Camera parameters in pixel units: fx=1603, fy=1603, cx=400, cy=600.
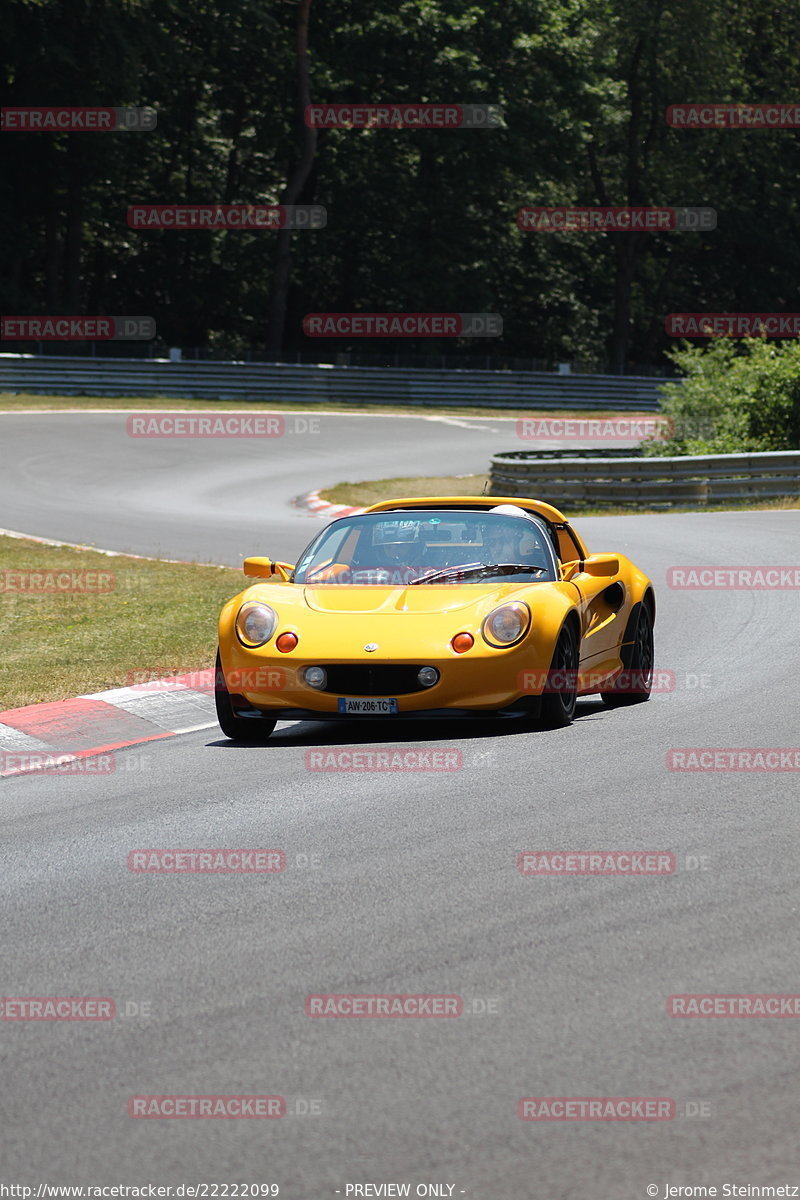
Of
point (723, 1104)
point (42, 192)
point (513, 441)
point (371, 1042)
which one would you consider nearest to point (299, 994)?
point (371, 1042)

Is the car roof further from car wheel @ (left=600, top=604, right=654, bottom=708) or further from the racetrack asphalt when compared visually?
the racetrack asphalt

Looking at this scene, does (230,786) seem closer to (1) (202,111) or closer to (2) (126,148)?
(2) (126,148)

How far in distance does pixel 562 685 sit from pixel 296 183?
53597mm

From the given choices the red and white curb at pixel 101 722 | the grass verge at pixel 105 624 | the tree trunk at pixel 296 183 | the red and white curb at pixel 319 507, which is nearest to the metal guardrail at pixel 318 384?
the tree trunk at pixel 296 183

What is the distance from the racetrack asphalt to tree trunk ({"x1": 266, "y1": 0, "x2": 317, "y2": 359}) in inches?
2047

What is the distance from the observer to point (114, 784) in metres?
8.04

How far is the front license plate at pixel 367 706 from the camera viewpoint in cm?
885

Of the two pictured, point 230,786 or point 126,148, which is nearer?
point 230,786

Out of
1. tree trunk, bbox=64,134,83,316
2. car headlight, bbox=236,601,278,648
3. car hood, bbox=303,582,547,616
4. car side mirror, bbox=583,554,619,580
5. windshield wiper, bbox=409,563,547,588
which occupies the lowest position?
car headlight, bbox=236,601,278,648

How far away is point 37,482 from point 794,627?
68.2 feet

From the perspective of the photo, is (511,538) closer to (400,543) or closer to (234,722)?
(400,543)

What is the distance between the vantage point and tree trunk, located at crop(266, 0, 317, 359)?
5934cm

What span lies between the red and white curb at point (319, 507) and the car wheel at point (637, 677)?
1649 cm

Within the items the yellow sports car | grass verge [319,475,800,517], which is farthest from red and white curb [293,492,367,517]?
the yellow sports car
